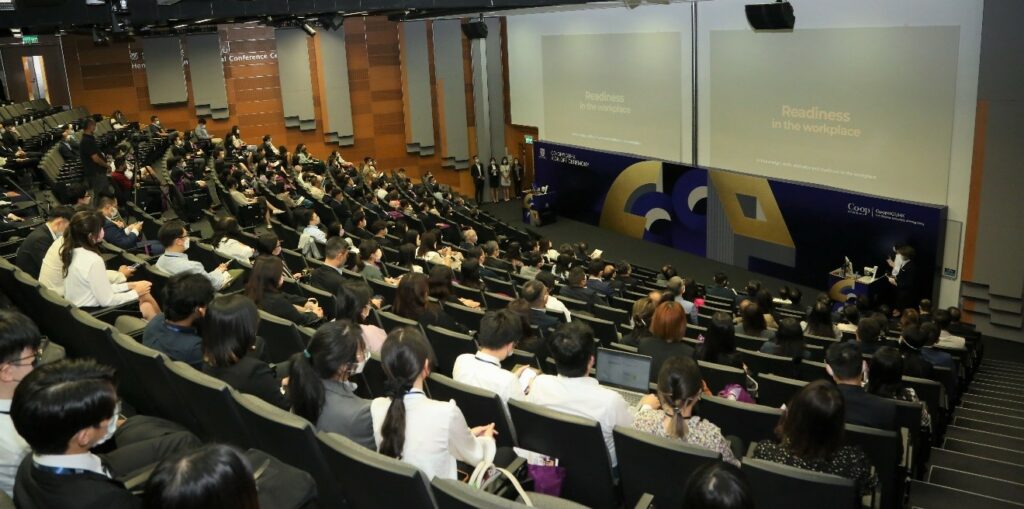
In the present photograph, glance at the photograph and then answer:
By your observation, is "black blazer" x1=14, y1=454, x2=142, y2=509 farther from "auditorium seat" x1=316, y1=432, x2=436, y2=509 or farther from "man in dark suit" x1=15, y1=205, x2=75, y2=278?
"man in dark suit" x1=15, y1=205, x2=75, y2=278

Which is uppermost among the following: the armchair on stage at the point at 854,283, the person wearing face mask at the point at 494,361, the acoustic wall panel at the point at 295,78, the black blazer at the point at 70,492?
the acoustic wall panel at the point at 295,78

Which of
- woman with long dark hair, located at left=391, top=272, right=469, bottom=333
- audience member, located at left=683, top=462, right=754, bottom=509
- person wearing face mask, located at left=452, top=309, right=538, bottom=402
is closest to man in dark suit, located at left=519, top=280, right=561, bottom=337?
woman with long dark hair, located at left=391, top=272, right=469, bottom=333

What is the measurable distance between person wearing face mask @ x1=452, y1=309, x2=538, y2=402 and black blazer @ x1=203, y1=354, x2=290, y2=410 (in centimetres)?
90

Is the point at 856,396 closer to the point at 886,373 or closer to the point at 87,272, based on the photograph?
the point at 886,373

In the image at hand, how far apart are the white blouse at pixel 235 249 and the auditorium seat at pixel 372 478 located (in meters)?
4.72

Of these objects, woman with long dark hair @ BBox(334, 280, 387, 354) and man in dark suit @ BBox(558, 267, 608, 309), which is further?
man in dark suit @ BBox(558, 267, 608, 309)

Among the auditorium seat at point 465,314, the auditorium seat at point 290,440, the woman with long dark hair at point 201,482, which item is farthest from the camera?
the auditorium seat at point 465,314

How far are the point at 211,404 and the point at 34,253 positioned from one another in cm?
379

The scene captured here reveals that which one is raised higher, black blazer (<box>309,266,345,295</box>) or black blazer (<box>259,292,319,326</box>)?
black blazer (<box>259,292,319,326</box>)

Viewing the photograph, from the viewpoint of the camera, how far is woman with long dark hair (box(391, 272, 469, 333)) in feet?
18.5

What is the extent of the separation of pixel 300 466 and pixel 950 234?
34.5 feet

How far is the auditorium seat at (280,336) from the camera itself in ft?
16.1

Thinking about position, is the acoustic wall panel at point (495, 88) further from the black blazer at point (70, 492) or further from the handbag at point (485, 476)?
the black blazer at point (70, 492)

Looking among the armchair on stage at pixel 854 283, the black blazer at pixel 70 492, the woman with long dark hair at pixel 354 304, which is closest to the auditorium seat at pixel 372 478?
the black blazer at pixel 70 492
